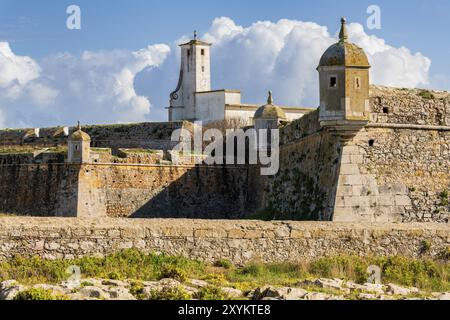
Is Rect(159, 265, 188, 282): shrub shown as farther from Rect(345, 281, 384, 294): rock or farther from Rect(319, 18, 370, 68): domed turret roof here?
Rect(319, 18, 370, 68): domed turret roof

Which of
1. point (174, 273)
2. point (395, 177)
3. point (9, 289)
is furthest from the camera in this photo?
point (395, 177)

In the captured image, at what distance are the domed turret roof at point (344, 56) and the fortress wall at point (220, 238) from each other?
7028mm

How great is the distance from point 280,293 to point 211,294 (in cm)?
111

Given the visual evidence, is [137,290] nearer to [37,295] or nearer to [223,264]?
[37,295]

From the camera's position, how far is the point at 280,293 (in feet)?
54.2

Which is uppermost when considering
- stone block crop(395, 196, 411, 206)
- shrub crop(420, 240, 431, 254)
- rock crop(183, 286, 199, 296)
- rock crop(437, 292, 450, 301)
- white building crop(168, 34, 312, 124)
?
white building crop(168, 34, 312, 124)

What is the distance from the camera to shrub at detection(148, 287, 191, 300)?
16.1 meters

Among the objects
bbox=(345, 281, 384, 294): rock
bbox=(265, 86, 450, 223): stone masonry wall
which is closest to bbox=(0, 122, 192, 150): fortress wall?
bbox=(265, 86, 450, 223): stone masonry wall

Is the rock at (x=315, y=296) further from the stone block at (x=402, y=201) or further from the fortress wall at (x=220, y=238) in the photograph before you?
the stone block at (x=402, y=201)

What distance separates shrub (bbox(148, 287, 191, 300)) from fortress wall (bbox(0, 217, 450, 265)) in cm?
361

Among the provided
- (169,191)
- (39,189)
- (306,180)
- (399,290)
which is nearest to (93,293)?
(399,290)

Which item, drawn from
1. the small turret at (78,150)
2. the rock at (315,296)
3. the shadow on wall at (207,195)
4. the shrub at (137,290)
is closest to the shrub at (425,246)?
the rock at (315,296)

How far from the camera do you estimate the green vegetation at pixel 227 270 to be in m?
18.9
